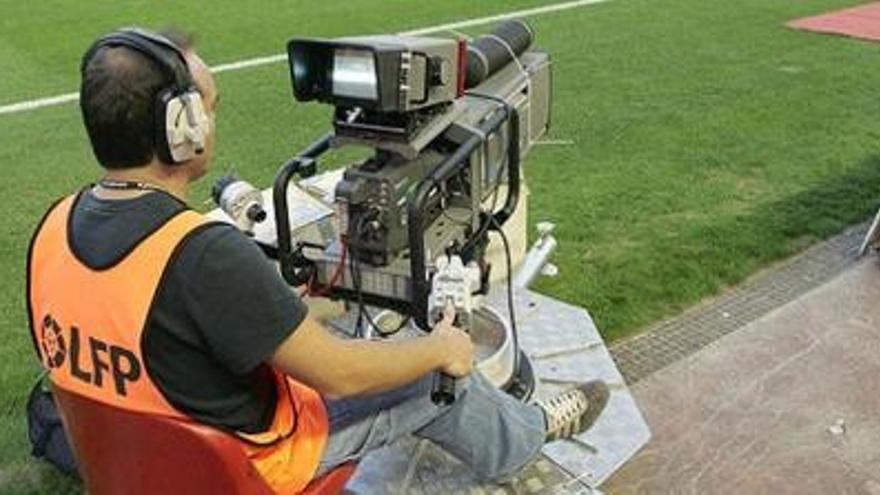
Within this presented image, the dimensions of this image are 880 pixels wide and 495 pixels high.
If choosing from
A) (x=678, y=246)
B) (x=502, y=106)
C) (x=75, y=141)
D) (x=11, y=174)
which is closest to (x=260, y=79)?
(x=75, y=141)

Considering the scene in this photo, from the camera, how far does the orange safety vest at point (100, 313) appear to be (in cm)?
174

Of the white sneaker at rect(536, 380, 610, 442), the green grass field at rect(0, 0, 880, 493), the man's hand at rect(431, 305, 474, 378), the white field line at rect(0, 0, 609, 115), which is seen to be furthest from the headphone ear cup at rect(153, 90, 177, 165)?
the white field line at rect(0, 0, 609, 115)

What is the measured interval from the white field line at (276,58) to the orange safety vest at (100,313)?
9.98ft

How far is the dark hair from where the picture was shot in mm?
1750

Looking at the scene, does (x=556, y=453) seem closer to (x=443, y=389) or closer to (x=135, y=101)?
(x=443, y=389)

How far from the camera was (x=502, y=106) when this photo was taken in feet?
8.93

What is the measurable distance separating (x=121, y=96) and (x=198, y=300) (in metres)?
0.39

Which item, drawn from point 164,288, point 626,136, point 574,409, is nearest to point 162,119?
point 164,288

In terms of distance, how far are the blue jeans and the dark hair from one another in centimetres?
84

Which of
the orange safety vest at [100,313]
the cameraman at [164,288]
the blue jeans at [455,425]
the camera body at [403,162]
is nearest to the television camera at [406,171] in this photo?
the camera body at [403,162]

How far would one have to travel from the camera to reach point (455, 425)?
99.4 inches

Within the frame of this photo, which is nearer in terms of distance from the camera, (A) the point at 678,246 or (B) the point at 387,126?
(B) the point at 387,126

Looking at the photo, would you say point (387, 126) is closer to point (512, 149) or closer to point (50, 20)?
point (512, 149)

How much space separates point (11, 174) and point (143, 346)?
13.8 ft
